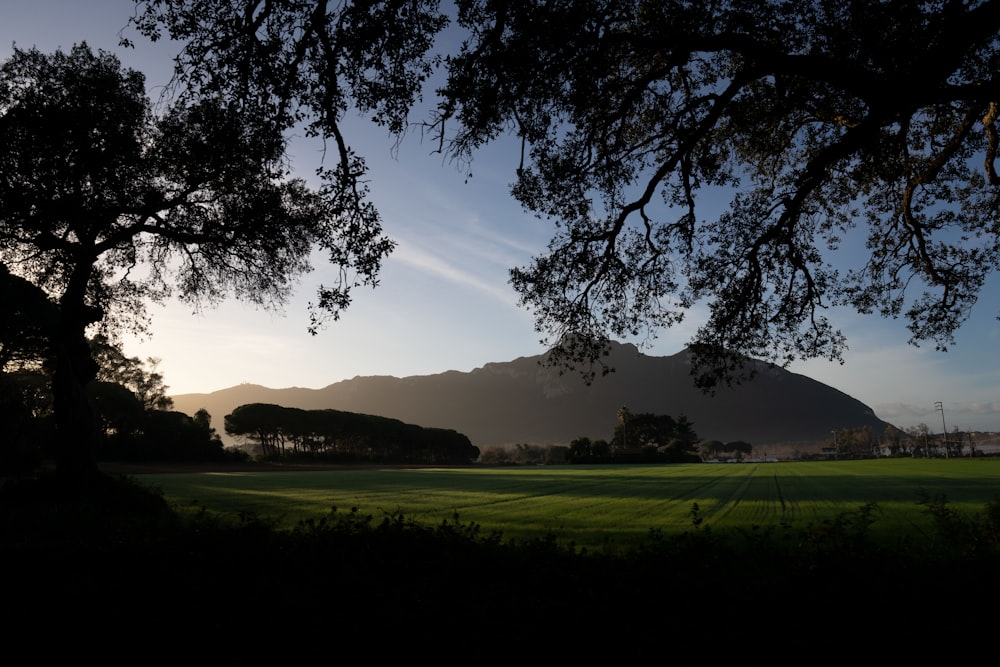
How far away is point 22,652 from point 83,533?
479 centimetres

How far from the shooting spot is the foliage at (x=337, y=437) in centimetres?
8906

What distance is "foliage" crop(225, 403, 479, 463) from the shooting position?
→ 89.1 metres

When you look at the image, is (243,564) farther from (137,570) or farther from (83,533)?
(83,533)

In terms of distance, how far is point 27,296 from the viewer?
82.6 feet

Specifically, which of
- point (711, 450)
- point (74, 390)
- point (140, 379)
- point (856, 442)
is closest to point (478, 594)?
point (74, 390)

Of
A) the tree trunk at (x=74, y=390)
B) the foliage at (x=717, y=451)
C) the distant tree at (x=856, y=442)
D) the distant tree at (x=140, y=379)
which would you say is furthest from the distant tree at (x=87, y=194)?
the distant tree at (x=856, y=442)

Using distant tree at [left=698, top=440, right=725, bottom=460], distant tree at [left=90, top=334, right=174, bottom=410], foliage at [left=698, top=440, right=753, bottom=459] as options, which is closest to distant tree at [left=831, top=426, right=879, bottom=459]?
foliage at [left=698, top=440, right=753, bottom=459]

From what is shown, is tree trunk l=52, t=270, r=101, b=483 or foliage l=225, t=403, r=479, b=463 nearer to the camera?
tree trunk l=52, t=270, r=101, b=483

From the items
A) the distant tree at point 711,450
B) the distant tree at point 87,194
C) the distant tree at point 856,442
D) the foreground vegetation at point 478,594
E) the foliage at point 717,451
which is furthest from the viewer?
the foliage at point 717,451

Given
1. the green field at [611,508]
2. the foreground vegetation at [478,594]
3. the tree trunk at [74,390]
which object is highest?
the tree trunk at [74,390]

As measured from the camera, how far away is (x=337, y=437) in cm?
9644

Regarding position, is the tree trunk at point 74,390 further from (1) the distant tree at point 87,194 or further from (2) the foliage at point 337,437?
(2) the foliage at point 337,437

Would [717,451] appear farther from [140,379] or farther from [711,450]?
[140,379]

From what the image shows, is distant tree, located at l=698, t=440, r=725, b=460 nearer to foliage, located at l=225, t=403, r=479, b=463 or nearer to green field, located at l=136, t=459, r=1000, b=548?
foliage, located at l=225, t=403, r=479, b=463
